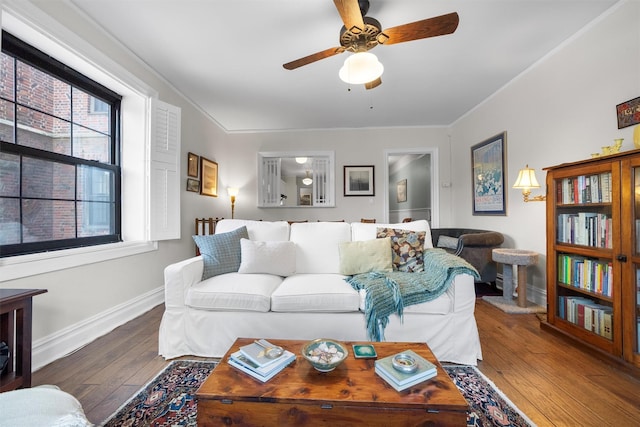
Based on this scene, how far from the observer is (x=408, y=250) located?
7.11ft

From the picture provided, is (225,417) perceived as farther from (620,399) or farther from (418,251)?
(620,399)

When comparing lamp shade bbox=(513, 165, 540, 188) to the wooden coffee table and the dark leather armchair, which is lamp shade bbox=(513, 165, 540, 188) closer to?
the dark leather armchair

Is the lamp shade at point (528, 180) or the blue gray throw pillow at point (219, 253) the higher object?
the lamp shade at point (528, 180)

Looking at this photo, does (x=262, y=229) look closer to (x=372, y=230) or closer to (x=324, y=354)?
(x=372, y=230)

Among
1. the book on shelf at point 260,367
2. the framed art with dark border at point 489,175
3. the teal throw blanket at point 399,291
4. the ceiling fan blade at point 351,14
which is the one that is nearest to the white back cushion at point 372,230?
the teal throw blanket at point 399,291

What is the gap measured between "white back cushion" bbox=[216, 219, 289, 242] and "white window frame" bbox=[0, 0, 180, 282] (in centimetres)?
90

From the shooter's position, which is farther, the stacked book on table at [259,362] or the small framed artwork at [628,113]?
the small framed artwork at [628,113]

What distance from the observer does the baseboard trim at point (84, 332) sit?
1733 millimetres

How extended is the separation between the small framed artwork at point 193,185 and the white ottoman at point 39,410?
10.3 ft

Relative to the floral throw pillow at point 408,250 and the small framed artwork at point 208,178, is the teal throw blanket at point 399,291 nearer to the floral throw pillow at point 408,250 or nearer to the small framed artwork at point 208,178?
the floral throw pillow at point 408,250

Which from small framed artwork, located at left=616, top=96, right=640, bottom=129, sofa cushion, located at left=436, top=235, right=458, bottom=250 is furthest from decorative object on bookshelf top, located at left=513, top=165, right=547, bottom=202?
sofa cushion, located at left=436, top=235, right=458, bottom=250

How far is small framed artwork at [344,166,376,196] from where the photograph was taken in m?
4.96

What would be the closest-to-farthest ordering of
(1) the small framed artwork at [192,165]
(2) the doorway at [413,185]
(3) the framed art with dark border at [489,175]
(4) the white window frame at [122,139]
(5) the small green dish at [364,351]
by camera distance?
(5) the small green dish at [364,351]
(4) the white window frame at [122,139]
(3) the framed art with dark border at [489,175]
(1) the small framed artwork at [192,165]
(2) the doorway at [413,185]

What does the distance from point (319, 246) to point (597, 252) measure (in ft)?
6.49
